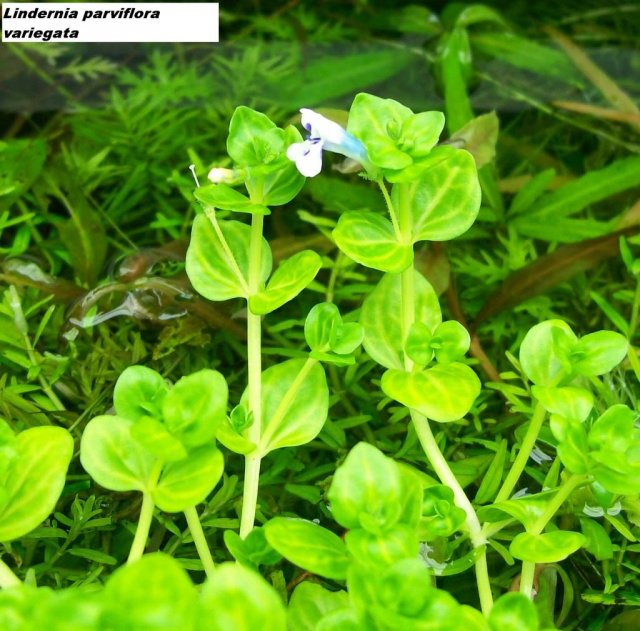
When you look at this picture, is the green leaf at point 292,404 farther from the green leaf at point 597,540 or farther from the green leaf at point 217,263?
the green leaf at point 597,540

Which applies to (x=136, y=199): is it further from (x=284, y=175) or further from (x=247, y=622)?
(x=247, y=622)

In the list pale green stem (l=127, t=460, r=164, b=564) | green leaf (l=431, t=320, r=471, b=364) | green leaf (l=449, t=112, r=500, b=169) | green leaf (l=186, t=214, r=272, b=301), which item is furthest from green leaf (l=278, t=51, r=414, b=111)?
pale green stem (l=127, t=460, r=164, b=564)

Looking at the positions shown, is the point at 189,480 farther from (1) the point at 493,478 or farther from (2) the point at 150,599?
(1) the point at 493,478

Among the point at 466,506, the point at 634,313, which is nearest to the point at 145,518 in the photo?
the point at 466,506

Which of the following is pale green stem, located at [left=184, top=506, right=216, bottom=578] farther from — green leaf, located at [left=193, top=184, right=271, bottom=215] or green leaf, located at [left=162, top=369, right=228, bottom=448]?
green leaf, located at [left=193, top=184, right=271, bottom=215]

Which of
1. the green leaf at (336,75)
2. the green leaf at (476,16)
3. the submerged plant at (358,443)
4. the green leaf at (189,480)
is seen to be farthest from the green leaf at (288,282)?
the green leaf at (476,16)

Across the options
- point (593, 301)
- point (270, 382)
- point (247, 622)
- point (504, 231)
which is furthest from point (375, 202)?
point (247, 622)
